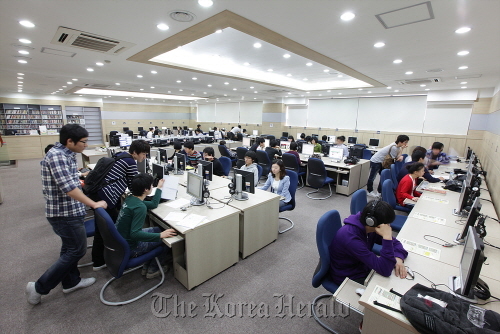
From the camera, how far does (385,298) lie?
1.42 metres

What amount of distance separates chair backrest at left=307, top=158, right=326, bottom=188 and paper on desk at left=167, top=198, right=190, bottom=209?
3.20 metres

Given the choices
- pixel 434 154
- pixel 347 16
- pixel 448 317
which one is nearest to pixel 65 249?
pixel 448 317

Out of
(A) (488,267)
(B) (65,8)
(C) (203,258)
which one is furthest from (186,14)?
(A) (488,267)

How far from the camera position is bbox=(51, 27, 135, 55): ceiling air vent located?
Result: 3.06 meters

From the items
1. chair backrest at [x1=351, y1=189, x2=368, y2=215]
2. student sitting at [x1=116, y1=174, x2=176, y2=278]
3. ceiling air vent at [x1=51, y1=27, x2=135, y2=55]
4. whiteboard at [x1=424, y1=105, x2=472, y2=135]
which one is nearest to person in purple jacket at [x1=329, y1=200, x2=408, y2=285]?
chair backrest at [x1=351, y1=189, x2=368, y2=215]

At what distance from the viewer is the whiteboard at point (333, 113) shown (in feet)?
34.7

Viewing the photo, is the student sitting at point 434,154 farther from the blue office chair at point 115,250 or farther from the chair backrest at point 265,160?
the blue office chair at point 115,250

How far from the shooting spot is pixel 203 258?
2.47m

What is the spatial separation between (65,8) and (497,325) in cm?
427

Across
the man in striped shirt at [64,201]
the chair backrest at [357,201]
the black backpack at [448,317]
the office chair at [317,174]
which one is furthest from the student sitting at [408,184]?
the man in striped shirt at [64,201]

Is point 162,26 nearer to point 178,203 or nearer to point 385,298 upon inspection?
point 178,203

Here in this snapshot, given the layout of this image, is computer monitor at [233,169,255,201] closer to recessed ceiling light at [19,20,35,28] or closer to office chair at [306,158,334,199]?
office chair at [306,158,334,199]

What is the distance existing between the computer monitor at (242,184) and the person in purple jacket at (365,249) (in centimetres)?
141

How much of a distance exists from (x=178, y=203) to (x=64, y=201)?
115 cm
